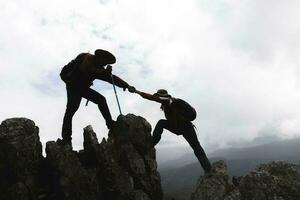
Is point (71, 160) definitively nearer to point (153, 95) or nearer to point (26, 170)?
point (26, 170)

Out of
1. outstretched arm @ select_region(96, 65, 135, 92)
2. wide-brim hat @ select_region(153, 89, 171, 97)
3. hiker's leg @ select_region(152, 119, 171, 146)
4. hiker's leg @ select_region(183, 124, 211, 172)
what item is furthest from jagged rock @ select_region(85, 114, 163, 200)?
wide-brim hat @ select_region(153, 89, 171, 97)

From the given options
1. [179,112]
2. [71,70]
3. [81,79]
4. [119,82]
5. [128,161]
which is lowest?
[128,161]

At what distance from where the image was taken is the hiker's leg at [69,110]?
2081 centimetres

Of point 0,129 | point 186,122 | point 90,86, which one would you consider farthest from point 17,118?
point 186,122

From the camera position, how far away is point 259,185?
1789cm

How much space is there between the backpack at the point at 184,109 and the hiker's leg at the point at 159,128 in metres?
1.03

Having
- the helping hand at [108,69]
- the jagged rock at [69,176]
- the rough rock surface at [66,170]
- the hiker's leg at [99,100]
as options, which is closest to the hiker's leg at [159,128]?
the rough rock surface at [66,170]

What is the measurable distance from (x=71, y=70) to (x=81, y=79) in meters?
0.76

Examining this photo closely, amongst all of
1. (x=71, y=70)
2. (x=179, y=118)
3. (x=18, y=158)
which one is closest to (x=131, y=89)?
(x=179, y=118)

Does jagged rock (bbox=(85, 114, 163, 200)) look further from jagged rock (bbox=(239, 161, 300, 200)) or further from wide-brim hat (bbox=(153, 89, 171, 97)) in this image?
jagged rock (bbox=(239, 161, 300, 200))

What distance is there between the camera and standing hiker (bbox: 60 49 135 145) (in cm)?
2059

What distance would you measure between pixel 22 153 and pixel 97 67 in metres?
5.79

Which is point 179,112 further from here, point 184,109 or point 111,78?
point 111,78

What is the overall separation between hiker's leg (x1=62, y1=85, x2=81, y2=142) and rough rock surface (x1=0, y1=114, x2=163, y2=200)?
0.96 m
